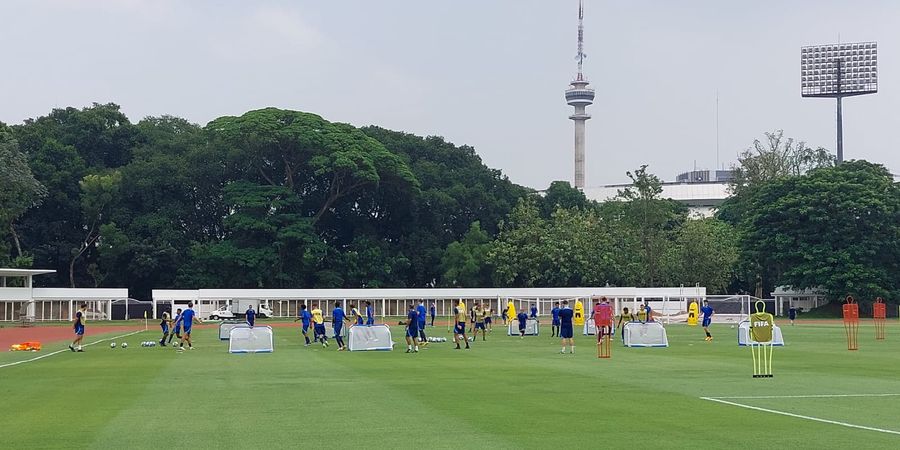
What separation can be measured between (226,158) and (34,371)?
68.5 meters

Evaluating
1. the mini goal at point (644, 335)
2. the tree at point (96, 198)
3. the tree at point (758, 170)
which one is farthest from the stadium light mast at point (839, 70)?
the mini goal at point (644, 335)

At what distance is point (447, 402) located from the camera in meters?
17.5

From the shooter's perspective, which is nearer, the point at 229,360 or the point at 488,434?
the point at 488,434

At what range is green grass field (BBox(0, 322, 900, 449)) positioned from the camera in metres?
13.2

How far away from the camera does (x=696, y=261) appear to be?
285 feet

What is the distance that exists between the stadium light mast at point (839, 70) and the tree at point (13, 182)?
81.4 meters

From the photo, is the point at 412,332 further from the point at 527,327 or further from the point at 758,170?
the point at 758,170

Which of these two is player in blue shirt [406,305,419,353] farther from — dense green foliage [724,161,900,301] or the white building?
the white building

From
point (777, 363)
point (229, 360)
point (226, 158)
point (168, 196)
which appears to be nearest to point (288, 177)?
point (226, 158)

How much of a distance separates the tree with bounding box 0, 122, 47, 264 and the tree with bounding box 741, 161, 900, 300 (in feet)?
189

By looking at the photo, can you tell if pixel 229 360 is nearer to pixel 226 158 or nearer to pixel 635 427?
pixel 635 427

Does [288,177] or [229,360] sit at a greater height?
[288,177]

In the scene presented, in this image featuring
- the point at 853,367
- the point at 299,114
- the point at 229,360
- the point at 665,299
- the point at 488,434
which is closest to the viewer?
the point at 488,434

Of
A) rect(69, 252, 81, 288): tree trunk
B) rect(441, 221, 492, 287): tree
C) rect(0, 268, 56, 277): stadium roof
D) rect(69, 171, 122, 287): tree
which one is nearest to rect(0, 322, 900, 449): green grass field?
rect(0, 268, 56, 277): stadium roof
